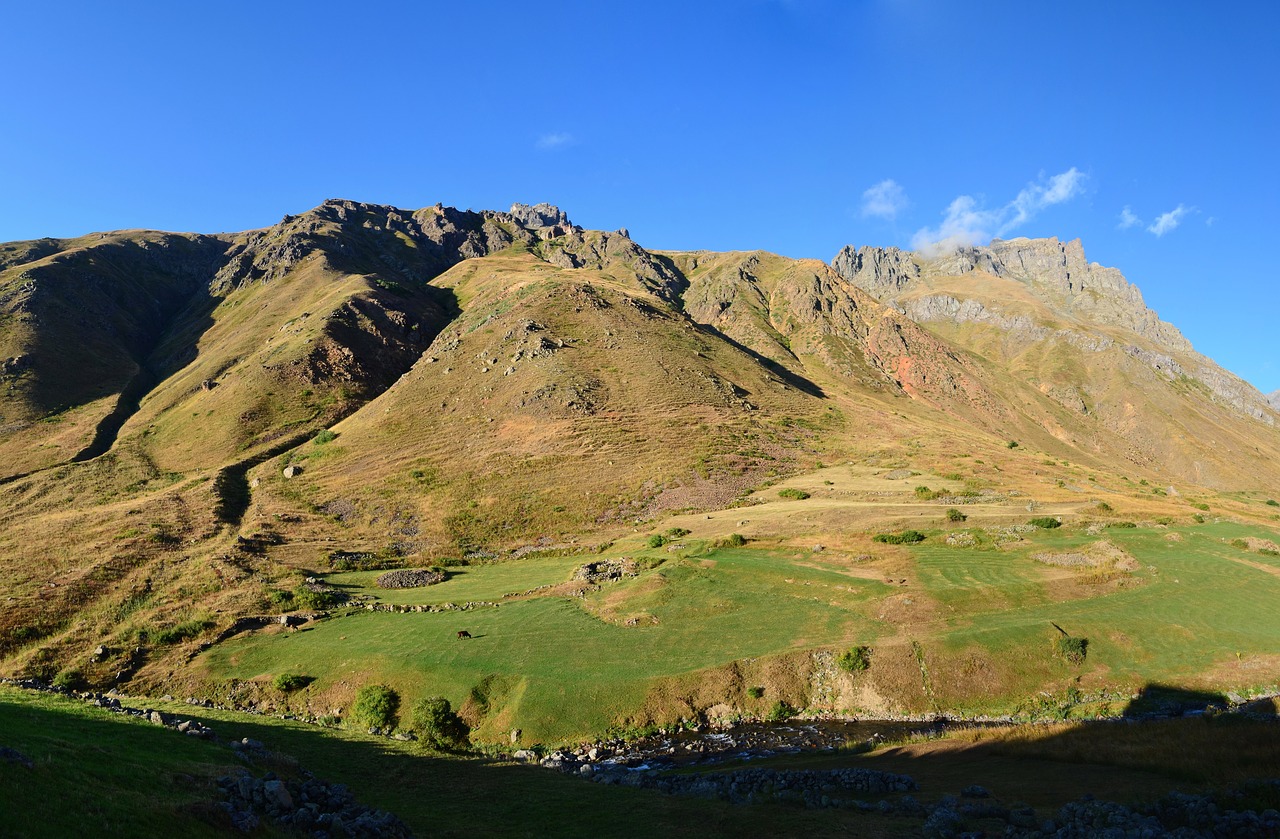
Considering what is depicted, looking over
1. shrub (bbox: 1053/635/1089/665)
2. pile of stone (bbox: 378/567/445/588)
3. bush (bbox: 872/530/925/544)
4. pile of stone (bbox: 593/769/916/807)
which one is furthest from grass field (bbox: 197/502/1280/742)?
pile of stone (bbox: 593/769/916/807)

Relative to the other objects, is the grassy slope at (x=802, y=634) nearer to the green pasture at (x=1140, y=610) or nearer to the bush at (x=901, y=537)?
the green pasture at (x=1140, y=610)

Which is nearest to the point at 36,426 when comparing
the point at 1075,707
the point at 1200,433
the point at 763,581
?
the point at 763,581

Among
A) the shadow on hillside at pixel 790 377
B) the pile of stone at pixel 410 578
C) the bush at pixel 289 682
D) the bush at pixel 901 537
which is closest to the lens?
the bush at pixel 289 682

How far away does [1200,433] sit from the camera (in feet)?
590

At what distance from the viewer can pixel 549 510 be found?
65375mm

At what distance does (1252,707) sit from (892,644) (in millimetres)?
14619

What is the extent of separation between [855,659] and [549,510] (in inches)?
1606

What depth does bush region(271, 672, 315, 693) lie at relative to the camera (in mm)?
31375

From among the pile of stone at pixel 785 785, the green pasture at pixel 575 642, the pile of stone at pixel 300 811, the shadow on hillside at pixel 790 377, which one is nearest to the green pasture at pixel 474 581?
the green pasture at pixel 575 642

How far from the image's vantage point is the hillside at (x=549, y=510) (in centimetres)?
3167

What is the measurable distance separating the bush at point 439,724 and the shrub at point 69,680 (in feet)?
69.5

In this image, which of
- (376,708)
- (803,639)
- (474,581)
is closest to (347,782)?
(376,708)

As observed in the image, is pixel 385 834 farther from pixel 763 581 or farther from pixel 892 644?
pixel 763 581

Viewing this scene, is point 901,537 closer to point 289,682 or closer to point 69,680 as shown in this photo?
point 289,682
